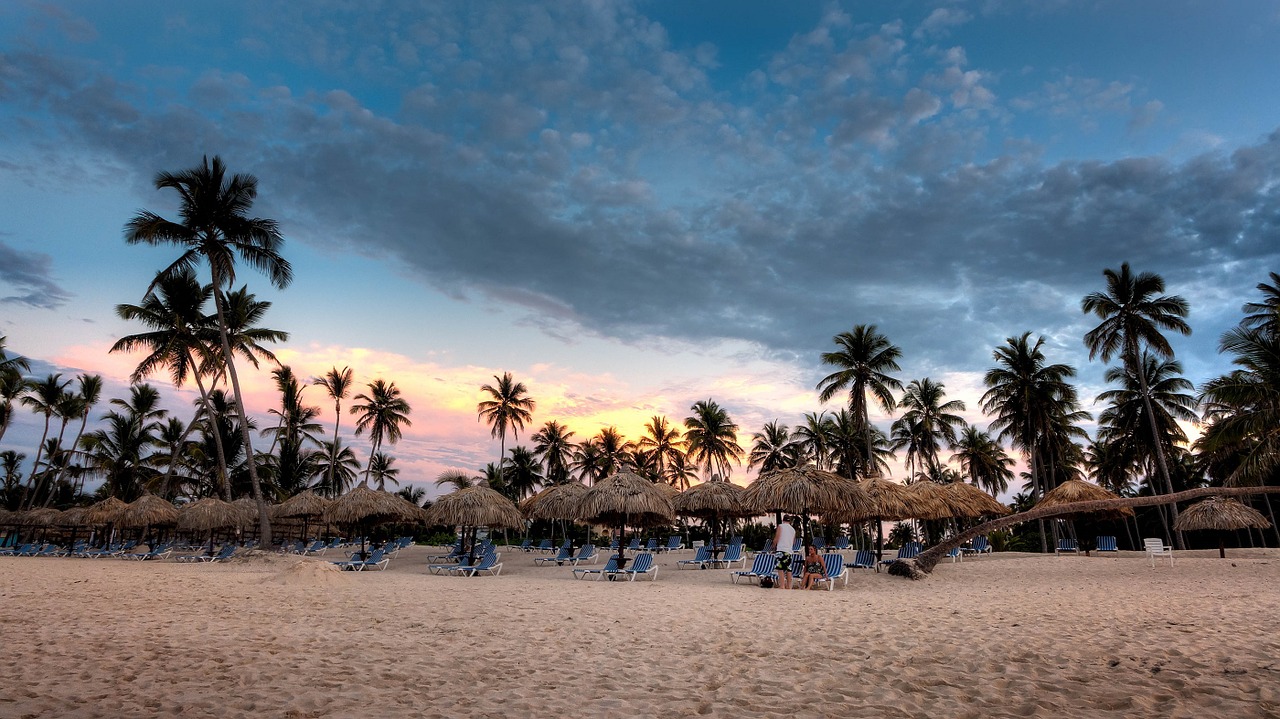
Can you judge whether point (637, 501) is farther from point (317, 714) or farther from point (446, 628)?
point (317, 714)

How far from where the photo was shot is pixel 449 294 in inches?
797

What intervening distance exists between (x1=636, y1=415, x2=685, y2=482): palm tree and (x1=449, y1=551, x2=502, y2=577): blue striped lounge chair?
25816 mm

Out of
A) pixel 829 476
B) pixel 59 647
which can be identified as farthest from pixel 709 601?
pixel 59 647

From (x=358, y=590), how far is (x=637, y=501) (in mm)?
7334

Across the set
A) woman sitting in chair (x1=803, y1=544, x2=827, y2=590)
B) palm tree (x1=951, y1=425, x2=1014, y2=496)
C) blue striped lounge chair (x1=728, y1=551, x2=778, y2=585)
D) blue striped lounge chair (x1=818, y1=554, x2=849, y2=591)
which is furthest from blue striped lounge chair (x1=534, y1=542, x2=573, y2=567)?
palm tree (x1=951, y1=425, x2=1014, y2=496)

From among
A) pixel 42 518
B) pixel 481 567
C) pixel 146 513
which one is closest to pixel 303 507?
pixel 146 513

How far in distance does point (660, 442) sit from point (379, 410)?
61.1 ft

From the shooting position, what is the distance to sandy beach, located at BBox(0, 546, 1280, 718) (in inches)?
181

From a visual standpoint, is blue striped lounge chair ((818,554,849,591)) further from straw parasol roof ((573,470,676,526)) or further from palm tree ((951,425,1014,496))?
palm tree ((951,425,1014,496))

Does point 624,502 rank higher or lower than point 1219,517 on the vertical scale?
higher

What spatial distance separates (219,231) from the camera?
23.0 m

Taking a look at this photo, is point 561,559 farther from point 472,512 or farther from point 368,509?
point 368,509

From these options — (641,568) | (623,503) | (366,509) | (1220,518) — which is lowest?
(641,568)

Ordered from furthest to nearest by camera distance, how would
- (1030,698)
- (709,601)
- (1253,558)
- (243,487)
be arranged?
(243,487) < (1253,558) < (709,601) < (1030,698)
